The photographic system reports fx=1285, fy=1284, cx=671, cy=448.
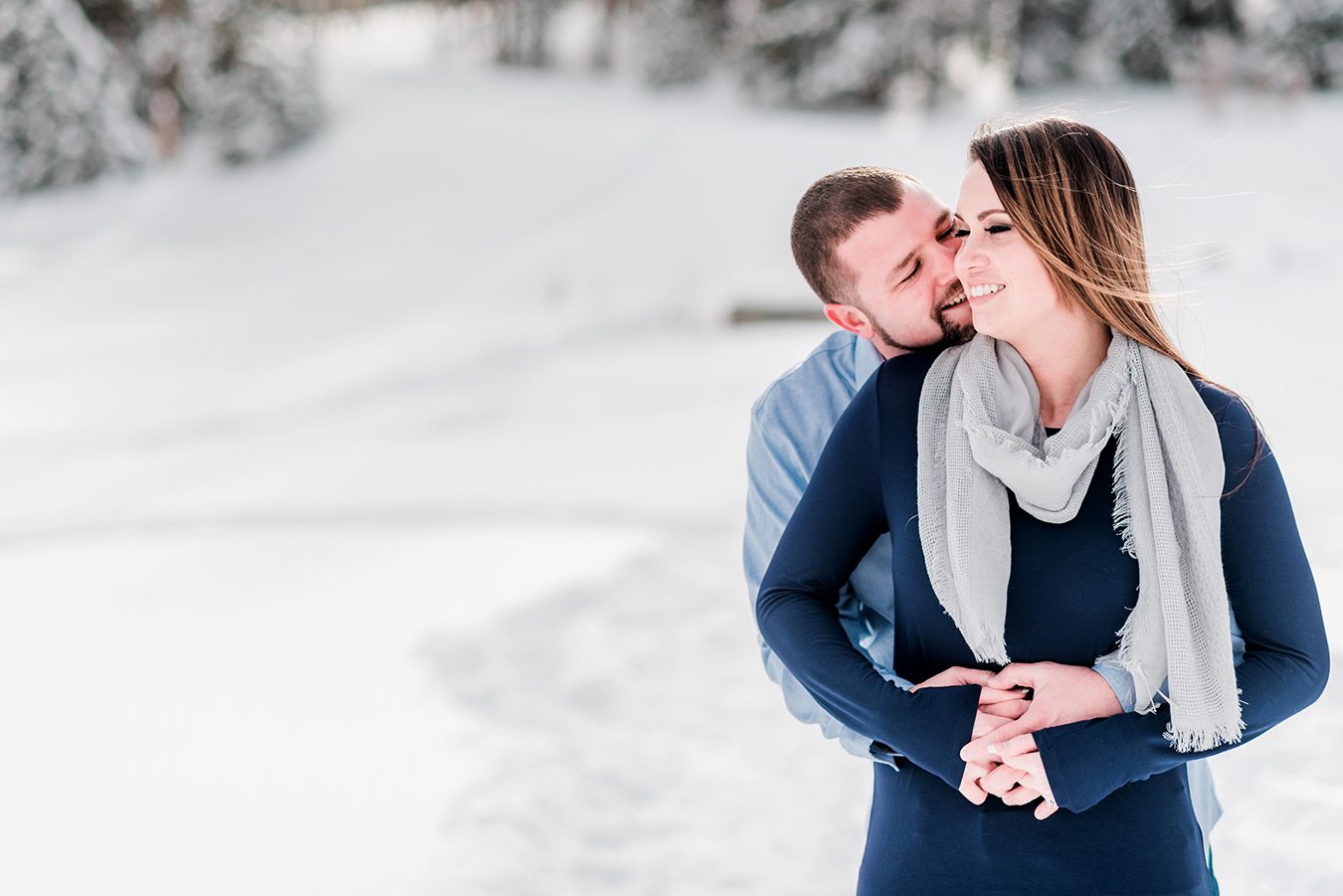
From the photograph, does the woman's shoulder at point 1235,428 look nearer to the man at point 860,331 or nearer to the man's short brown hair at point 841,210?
the man at point 860,331

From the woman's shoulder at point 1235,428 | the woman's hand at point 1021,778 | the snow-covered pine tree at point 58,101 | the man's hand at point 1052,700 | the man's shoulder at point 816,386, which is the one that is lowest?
the snow-covered pine tree at point 58,101

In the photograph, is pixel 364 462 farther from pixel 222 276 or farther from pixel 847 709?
pixel 222 276

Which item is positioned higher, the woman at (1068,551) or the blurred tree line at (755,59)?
the woman at (1068,551)

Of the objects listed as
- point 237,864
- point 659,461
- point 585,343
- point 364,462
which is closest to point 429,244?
point 585,343

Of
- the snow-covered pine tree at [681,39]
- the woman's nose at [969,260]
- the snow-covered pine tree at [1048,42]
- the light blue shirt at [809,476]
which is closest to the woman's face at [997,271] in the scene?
the woman's nose at [969,260]

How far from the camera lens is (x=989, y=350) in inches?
70.8

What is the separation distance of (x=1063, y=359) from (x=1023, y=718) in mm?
499

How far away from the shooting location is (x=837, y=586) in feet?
5.99

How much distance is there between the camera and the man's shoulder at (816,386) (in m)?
2.07

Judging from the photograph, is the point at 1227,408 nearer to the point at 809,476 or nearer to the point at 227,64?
the point at 809,476

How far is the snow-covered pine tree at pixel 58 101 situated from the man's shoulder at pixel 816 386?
20620 millimetres

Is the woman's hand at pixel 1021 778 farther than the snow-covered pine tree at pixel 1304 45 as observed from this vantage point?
No

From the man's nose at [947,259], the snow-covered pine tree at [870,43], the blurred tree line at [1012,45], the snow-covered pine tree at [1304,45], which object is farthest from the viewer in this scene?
the snow-covered pine tree at [870,43]

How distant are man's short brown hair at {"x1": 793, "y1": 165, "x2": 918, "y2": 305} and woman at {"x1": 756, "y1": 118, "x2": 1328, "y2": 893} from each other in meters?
0.25
